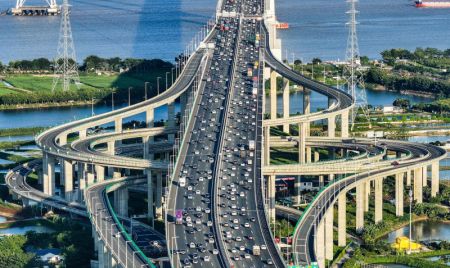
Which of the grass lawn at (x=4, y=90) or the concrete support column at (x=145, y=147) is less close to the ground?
the grass lawn at (x=4, y=90)

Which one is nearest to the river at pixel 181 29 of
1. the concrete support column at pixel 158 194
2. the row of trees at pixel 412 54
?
the row of trees at pixel 412 54

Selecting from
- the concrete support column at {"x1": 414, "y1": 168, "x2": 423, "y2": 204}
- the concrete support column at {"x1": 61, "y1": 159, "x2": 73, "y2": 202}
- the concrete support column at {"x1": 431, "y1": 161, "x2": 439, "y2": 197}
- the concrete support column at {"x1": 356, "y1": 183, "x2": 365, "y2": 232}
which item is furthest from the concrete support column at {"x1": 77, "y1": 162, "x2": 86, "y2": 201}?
the concrete support column at {"x1": 431, "y1": 161, "x2": 439, "y2": 197}

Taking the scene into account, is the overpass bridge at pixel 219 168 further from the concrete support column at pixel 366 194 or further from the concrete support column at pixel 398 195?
the concrete support column at pixel 366 194

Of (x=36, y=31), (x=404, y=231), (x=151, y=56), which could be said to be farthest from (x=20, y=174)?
(x=36, y=31)

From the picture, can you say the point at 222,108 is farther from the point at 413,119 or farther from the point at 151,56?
the point at 151,56

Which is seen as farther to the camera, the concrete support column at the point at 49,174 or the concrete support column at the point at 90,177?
the concrete support column at the point at 49,174

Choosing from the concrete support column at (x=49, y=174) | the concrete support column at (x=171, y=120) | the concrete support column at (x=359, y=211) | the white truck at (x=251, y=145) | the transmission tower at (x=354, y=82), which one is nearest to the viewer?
the concrete support column at (x=359, y=211)

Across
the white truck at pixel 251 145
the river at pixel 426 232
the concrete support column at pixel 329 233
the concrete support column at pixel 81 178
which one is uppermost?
the white truck at pixel 251 145
